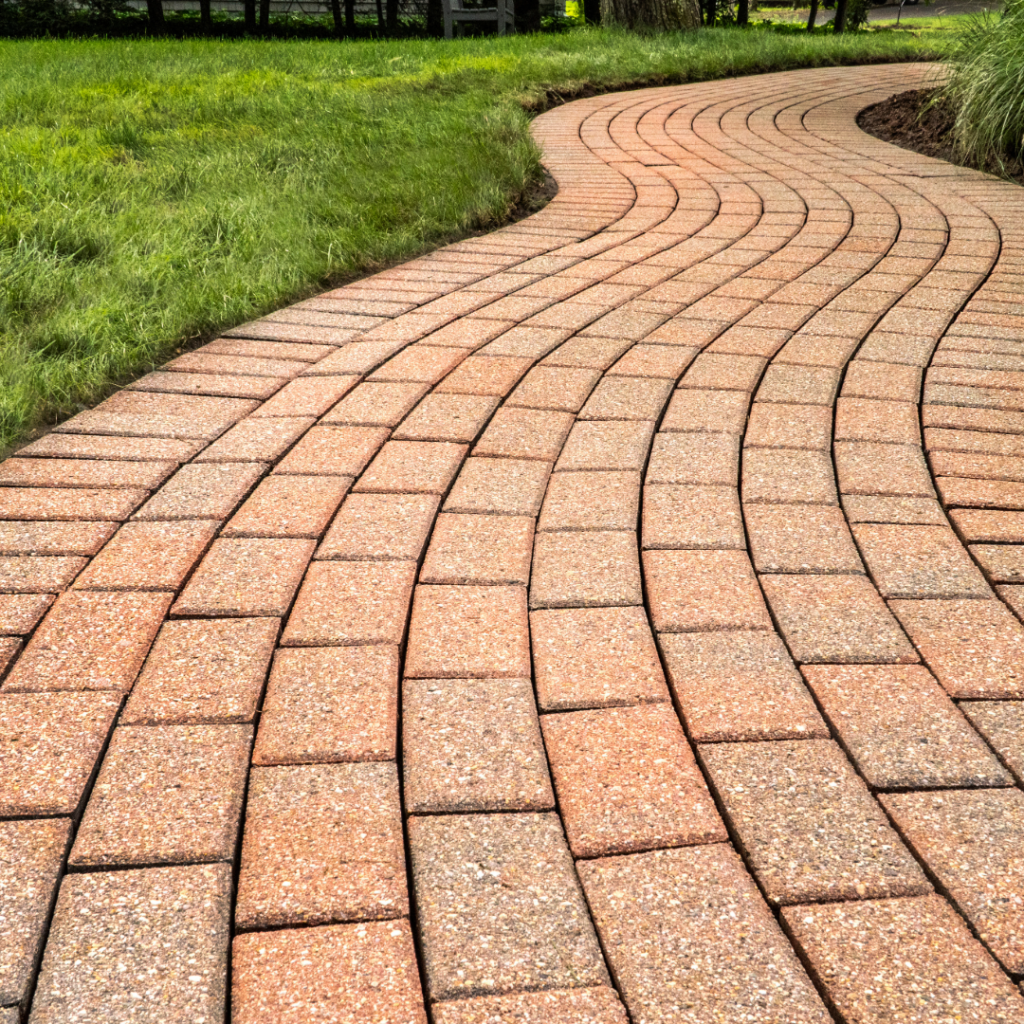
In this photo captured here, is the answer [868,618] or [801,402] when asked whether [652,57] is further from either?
[868,618]

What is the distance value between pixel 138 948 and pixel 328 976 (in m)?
0.24

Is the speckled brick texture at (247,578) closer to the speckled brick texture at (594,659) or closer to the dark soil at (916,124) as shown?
the speckled brick texture at (594,659)

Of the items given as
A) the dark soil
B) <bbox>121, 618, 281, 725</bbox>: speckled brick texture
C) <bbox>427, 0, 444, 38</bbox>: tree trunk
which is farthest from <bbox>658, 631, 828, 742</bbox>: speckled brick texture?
<bbox>427, 0, 444, 38</bbox>: tree trunk

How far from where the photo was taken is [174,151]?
573 cm

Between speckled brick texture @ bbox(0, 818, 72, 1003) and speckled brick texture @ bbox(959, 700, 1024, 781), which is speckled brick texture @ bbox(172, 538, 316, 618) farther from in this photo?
speckled brick texture @ bbox(959, 700, 1024, 781)

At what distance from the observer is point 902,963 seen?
1289 millimetres

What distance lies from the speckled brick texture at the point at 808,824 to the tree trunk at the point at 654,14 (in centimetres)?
1116

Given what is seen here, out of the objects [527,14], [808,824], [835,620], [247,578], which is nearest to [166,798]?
[247,578]

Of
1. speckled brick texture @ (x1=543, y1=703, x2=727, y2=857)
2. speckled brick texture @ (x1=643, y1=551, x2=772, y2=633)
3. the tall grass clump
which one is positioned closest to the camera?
speckled brick texture @ (x1=543, y1=703, x2=727, y2=857)

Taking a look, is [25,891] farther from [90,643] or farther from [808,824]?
[808,824]

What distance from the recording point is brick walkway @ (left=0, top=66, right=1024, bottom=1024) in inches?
51.1

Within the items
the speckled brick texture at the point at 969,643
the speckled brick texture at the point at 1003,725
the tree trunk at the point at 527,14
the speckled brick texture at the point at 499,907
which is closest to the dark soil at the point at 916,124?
the speckled brick texture at the point at 969,643

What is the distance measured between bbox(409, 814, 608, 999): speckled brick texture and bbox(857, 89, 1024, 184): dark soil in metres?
5.73

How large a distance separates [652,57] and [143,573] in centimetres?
856
